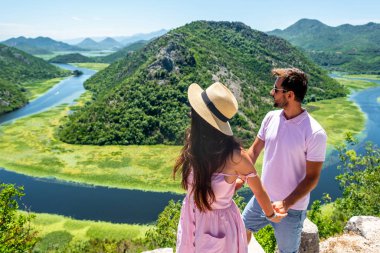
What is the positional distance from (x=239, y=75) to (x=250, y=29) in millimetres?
65232

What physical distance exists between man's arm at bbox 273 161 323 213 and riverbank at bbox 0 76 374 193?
145ft

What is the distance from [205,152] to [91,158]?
200 feet

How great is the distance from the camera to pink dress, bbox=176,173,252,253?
5477mm

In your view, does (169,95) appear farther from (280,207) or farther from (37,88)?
(37,88)

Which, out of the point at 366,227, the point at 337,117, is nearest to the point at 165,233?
the point at 366,227

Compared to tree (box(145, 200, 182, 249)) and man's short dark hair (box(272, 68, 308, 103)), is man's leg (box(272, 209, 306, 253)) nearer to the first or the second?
man's short dark hair (box(272, 68, 308, 103))

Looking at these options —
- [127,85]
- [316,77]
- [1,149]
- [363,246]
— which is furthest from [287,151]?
[316,77]

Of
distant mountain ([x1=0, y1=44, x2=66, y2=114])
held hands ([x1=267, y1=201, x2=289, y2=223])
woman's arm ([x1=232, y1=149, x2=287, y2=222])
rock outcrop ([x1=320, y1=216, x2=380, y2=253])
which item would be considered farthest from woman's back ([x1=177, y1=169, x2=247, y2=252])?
distant mountain ([x1=0, y1=44, x2=66, y2=114])

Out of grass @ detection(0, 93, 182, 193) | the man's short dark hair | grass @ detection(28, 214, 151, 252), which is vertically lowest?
grass @ detection(28, 214, 151, 252)

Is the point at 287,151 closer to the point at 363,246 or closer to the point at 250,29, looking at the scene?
the point at 363,246

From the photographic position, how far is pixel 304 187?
20.1ft

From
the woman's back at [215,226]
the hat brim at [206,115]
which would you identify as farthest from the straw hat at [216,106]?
the woman's back at [215,226]

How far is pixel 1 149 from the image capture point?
6719cm

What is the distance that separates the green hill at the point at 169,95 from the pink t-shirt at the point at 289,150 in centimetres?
6478
